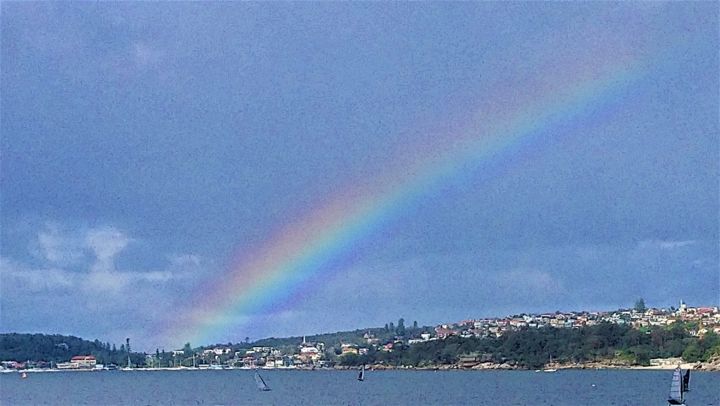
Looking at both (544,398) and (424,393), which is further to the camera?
(424,393)

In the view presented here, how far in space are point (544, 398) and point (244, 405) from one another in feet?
92.7

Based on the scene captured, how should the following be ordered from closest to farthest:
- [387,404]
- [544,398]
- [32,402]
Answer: [387,404] < [544,398] < [32,402]

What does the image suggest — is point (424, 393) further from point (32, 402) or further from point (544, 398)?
point (32, 402)

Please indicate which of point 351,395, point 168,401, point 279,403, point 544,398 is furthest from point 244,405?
point 544,398

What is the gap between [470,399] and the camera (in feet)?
372

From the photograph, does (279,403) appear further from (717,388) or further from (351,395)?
(717,388)

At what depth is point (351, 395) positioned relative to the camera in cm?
12275

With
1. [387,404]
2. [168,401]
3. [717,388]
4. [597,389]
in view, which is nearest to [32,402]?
[168,401]

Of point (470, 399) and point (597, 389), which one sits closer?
point (470, 399)

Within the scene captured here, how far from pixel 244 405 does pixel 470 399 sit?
2312 centimetres

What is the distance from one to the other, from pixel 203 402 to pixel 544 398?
32.8 m

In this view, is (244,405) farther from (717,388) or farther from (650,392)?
(717,388)

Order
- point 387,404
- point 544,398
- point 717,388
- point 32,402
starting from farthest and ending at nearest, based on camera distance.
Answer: point 717,388 → point 32,402 → point 544,398 → point 387,404

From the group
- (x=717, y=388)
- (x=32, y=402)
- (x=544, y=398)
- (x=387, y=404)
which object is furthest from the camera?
(x=717, y=388)
